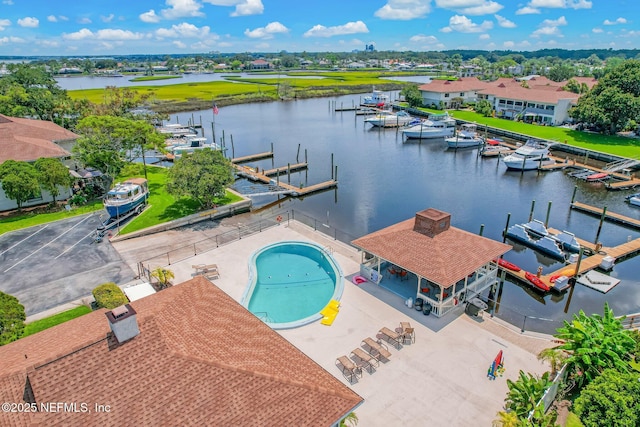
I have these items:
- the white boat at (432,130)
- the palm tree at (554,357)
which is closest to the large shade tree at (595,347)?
the palm tree at (554,357)

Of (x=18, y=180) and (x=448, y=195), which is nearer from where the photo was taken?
(x=18, y=180)

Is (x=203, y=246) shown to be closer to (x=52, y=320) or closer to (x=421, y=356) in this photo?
(x=52, y=320)

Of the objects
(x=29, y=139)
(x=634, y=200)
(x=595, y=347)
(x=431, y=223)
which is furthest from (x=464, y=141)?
(x=29, y=139)

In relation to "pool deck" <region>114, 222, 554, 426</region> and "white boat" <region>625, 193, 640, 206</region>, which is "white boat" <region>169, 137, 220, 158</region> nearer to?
"pool deck" <region>114, 222, 554, 426</region>

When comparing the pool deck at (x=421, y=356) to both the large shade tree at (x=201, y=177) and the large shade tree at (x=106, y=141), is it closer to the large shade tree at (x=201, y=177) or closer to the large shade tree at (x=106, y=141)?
the large shade tree at (x=201, y=177)

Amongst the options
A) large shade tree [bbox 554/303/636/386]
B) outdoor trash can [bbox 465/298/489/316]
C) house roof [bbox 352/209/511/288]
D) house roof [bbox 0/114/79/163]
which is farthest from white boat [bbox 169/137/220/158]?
large shade tree [bbox 554/303/636/386]

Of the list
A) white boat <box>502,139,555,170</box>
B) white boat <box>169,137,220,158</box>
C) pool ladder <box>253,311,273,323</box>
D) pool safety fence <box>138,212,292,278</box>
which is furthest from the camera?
Answer: white boat <box>169,137,220,158</box>
